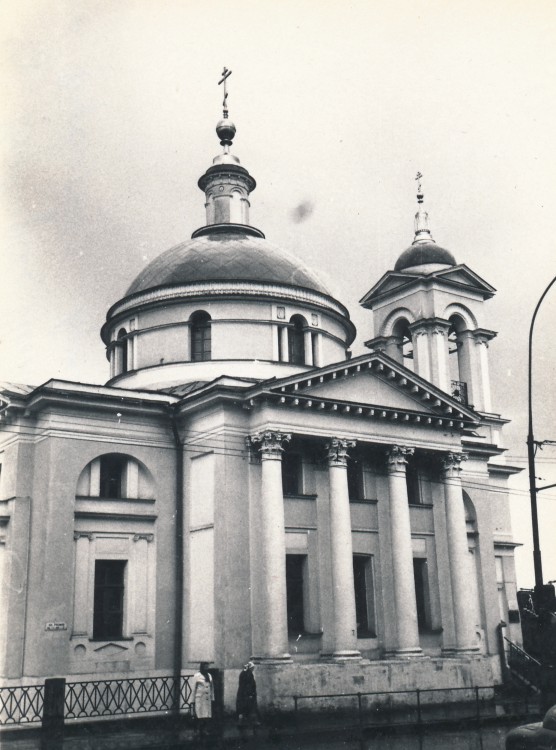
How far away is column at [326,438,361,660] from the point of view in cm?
2338

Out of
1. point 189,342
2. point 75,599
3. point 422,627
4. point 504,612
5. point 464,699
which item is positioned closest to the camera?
point 75,599

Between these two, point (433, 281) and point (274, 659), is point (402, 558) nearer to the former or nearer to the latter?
point (274, 659)

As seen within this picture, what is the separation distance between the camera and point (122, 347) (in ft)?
104

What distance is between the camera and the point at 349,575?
23.8m

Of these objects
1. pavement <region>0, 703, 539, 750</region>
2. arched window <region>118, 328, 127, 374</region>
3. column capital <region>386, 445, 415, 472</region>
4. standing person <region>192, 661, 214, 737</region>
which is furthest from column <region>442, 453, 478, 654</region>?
arched window <region>118, 328, 127, 374</region>

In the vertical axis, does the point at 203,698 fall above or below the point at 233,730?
above

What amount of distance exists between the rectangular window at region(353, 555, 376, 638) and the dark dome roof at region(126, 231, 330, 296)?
1003 cm

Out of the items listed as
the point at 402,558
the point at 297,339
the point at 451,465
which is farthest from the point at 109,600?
the point at 297,339

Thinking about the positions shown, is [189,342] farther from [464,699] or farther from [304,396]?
[464,699]

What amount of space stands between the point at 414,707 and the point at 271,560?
5695mm

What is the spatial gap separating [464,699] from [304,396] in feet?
32.0

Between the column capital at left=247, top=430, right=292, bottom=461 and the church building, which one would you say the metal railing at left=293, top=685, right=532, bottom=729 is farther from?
the column capital at left=247, top=430, right=292, bottom=461

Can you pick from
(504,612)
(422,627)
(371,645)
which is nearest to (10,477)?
(371,645)

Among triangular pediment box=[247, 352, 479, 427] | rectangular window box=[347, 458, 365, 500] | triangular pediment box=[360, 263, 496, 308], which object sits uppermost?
triangular pediment box=[360, 263, 496, 308]
